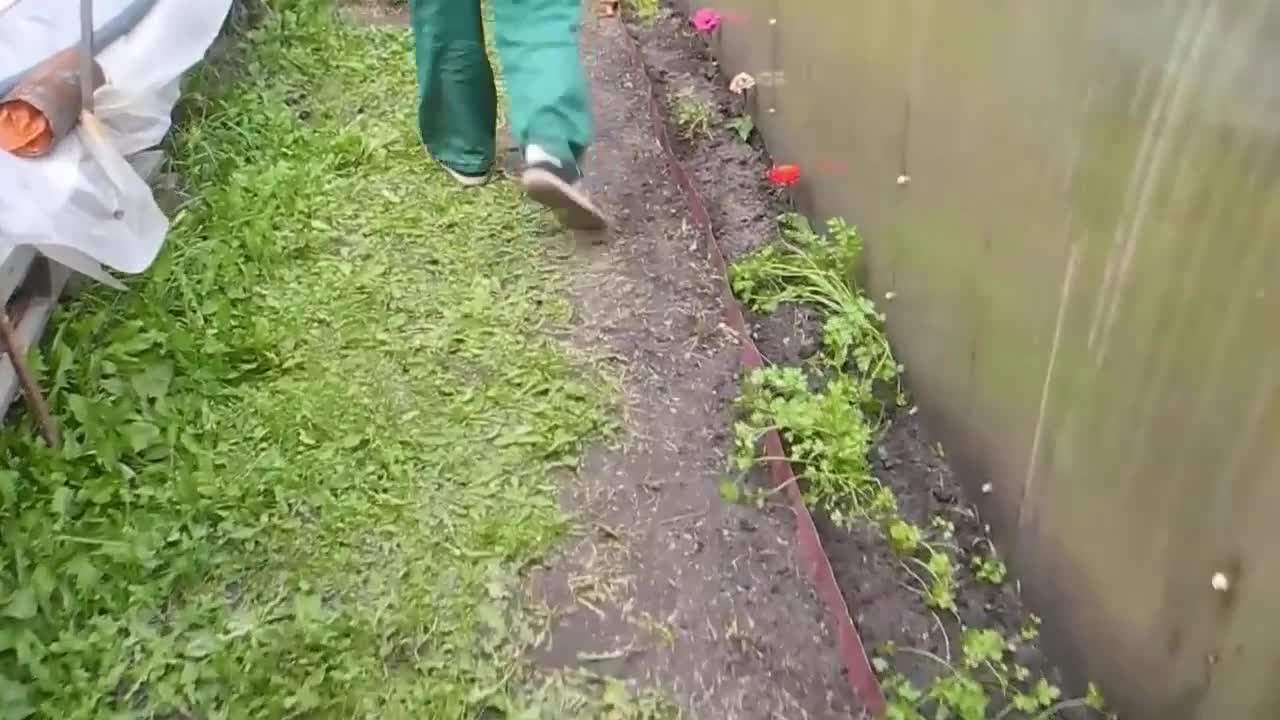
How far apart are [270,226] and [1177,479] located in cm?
256

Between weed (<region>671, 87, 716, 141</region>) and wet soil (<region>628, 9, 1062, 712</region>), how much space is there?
0.30 meters

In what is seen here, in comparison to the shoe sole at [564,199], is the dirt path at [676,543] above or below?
below

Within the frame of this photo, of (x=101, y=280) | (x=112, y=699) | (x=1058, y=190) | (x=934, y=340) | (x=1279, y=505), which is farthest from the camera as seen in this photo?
(x=101, y=280)

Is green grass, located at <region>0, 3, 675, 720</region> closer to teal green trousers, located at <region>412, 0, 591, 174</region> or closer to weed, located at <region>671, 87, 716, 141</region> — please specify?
teal green trousers, located at <region>412, 0, 591, 174</region>

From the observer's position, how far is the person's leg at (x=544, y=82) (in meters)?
3.19

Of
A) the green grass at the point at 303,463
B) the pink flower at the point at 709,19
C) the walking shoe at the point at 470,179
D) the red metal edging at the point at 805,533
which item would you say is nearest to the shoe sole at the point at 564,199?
the green grass at the point at 303,463

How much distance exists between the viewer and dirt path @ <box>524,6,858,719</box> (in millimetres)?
2184

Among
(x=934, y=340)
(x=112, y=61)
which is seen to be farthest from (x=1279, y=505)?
(x=112, y=61)

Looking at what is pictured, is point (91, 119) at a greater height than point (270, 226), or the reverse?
point (91, 119)

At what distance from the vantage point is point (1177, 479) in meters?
1.68

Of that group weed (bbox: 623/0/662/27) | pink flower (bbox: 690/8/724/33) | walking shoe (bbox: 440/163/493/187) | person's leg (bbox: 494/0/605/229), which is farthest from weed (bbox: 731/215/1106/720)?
weed (bbox: 623/0/662/27)

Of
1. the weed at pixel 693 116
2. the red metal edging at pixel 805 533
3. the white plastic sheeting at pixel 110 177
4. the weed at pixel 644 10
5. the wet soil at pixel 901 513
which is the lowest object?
the weed at pixel 644 10

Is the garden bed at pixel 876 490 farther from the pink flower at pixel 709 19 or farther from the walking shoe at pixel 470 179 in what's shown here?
the pink flower at pixel 709 19

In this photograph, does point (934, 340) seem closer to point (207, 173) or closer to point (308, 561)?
point (308, 561)
